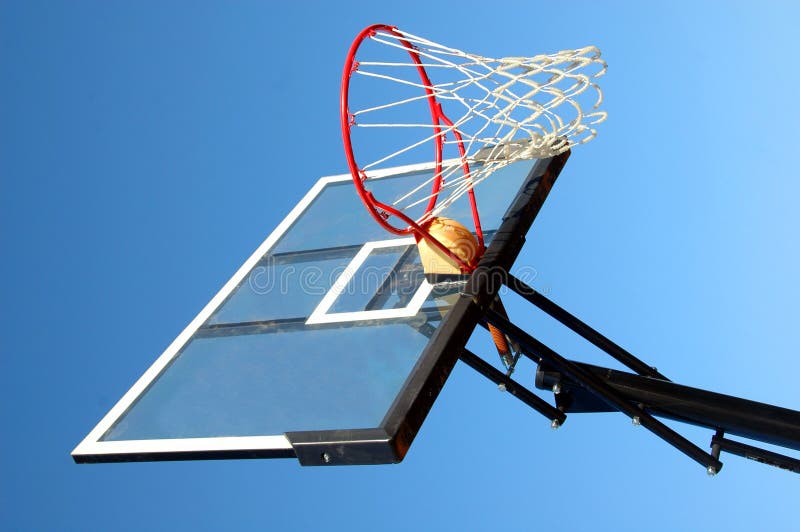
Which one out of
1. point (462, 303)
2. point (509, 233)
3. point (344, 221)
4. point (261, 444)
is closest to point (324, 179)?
point (344, 221)

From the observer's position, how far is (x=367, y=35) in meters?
1.99

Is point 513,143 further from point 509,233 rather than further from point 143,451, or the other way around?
point 143,451

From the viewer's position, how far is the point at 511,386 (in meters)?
2.40

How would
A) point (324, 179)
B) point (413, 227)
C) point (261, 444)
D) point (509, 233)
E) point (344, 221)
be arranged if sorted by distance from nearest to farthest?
point (261, 444)
point (413, 227)
point (509, 233)
point (344, 221)
point (324, 179)

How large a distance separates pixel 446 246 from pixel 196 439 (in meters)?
0.69

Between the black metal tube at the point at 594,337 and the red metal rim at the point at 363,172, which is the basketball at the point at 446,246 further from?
the black metal tube at the point at 594,337

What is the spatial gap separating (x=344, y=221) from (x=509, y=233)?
26.3 inches

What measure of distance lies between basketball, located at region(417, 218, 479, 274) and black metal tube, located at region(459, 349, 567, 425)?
274 mm

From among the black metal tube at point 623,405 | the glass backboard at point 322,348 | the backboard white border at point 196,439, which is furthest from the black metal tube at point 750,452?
the backboard white border at point 196,439

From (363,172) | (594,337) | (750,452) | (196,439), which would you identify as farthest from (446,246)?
(750,452)

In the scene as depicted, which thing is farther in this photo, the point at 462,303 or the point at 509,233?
the point at 509,233

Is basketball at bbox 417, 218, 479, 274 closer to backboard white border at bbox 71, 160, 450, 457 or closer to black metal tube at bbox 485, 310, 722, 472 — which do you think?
backboard white border at bbox 71, 160, 450, 457

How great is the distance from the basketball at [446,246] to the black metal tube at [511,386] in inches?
10.8

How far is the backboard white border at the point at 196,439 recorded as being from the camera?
185 centimetres
